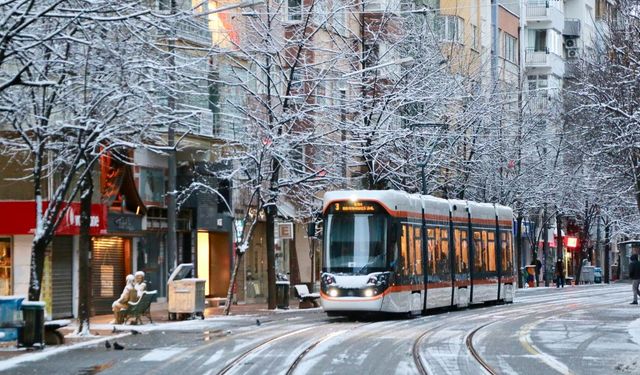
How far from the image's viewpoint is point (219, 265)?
53.3 meters

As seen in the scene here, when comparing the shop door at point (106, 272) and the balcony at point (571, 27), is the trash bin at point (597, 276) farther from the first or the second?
the shop door at point (106, 272)

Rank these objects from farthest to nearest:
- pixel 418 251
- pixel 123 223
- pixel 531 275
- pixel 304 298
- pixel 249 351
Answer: pixel 531 275 → pixel 304 298 → pixel 123 223 → pixel 418 251 → pixel 249 351

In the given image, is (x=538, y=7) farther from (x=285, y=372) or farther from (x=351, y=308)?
(x=285, y=372)

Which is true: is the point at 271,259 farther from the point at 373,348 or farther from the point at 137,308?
the point at 373,348

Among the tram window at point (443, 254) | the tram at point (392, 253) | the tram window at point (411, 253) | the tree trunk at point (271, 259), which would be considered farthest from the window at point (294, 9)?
the tram window at point (411, 253)

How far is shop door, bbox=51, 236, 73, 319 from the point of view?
40125mm

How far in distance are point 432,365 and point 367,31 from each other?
32764mm

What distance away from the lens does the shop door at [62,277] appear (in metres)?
40.1

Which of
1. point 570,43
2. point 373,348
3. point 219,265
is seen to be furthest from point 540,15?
point 373,348

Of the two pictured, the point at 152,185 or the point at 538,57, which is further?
the point at 538,57

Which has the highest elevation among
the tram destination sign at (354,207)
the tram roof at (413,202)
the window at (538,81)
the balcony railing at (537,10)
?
the balcony railing at (537,10)

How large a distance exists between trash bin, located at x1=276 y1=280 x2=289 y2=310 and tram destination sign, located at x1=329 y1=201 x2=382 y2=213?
9.75m

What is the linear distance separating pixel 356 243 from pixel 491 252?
11.3 m

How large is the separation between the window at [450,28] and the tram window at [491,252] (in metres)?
17.8
